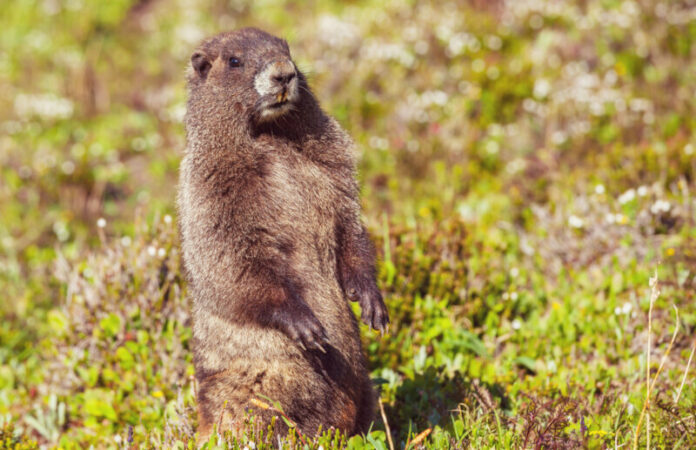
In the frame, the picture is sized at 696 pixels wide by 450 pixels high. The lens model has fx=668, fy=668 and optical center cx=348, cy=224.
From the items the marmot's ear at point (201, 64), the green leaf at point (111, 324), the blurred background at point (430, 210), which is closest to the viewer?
the marmot's ear at point (201, 64)

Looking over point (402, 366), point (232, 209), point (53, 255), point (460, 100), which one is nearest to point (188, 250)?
point (232, 209)

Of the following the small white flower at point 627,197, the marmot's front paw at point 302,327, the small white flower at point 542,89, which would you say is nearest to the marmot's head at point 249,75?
the marmot's front paw at point 302,327

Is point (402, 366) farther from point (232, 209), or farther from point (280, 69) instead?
point (280, 69)

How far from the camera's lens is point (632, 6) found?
8.50 meters

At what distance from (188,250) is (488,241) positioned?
287 centimetres

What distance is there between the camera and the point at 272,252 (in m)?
3.38

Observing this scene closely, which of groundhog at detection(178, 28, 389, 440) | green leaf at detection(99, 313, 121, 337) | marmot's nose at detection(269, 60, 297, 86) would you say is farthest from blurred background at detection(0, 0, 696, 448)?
marmot's nose at detection(269, 60, 297, 86)

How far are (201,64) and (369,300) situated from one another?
5.50 feet

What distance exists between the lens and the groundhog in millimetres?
3312

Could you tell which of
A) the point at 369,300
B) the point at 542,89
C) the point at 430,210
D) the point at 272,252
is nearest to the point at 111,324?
the point at 272,252

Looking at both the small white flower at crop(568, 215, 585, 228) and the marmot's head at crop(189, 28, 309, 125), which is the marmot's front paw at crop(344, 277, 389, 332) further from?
the small white flower at crop(568, 215, 585, 228)

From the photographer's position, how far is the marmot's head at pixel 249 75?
3488mm

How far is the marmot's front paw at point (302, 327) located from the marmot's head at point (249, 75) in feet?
3.43

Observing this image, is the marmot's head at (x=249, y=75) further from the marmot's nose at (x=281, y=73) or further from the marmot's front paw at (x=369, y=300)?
the marmot's front paw at (x=369, y=300)
